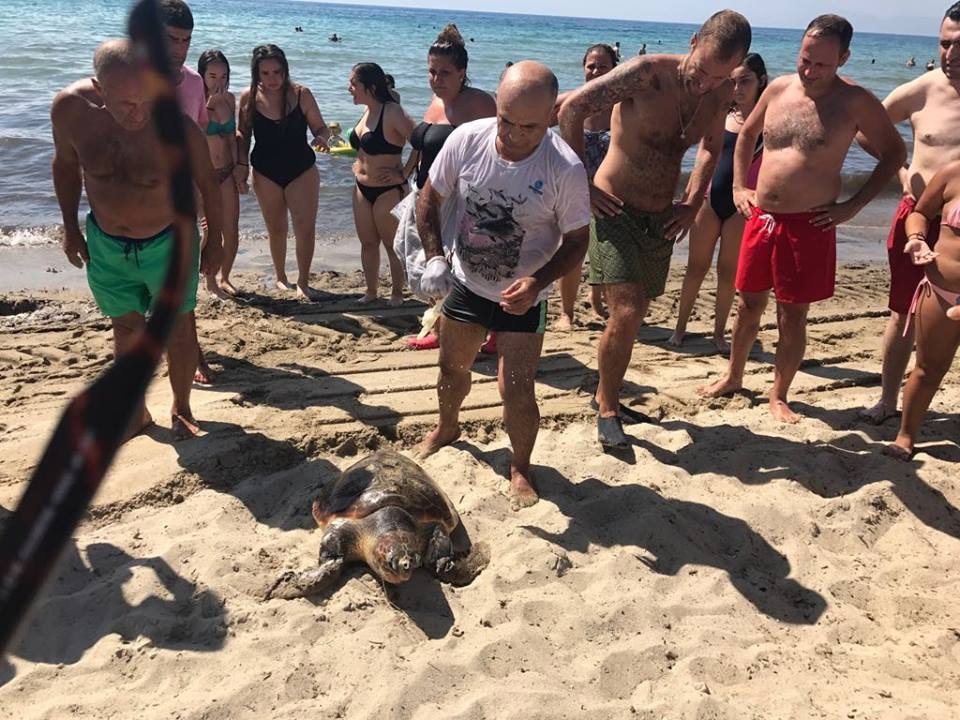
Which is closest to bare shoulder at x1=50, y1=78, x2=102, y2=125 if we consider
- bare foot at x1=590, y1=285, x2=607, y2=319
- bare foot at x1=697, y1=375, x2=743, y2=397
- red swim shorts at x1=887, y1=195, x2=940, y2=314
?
bare foot at x1=697, y1=375, x2=743, y2=397

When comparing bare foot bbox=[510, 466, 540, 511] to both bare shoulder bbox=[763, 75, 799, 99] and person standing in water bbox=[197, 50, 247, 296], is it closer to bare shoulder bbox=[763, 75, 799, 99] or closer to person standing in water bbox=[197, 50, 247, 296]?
bare shoulder bbox=[763, 75, 799, 99]

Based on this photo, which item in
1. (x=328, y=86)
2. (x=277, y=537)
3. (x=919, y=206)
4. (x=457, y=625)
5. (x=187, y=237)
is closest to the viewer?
(x=187, y=237)

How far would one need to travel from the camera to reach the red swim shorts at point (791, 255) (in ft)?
14.6

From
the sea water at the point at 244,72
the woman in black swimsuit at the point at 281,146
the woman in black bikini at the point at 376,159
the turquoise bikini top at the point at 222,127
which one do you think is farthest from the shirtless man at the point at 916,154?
the turquoise bikini top at the point at 222,127

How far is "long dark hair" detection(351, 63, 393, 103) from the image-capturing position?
598 centimetres

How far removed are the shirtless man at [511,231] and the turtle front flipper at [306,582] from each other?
38.0 inches

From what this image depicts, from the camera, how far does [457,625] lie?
2.97 meters

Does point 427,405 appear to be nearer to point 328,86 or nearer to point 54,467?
point 54,467

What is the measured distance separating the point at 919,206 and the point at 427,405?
9.22ft

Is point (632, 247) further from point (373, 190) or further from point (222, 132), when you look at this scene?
point (222, 132)

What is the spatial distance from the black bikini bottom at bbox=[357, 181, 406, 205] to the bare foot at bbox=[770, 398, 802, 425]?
3.25 metres

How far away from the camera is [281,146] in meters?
6.39

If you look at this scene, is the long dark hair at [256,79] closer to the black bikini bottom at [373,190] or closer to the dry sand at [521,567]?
the black bikini bottom at [373,190]

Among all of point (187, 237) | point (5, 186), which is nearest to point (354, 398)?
point (187, 237)
